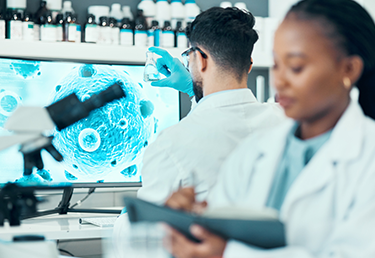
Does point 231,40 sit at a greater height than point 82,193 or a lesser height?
greater

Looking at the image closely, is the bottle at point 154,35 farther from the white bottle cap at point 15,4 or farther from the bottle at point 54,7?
the white bottle cap at point 15,4

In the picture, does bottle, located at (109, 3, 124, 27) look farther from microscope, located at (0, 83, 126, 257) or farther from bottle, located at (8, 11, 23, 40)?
microscope, located at (0, 83, 126, 257)

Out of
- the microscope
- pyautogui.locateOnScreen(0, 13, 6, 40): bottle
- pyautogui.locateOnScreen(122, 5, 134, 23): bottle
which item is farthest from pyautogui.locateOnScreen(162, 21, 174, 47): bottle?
the microscope

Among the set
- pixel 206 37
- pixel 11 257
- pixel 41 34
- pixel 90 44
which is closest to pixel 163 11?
pixel 90 44

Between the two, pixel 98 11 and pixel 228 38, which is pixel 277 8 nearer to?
pixel 98 11

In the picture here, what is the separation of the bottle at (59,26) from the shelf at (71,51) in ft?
0.21

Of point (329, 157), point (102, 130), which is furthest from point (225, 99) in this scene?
point (102, 130)

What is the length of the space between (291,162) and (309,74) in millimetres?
156

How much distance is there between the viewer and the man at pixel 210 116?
1.07 meters

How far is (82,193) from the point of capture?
2.13m

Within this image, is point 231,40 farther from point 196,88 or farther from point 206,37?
point 196,88

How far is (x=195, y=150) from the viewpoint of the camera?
1.08 meters

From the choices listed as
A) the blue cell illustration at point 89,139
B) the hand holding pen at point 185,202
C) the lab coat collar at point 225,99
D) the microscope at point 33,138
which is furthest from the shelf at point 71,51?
the hand holding pen at point 185,202

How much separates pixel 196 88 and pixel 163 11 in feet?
3.50
